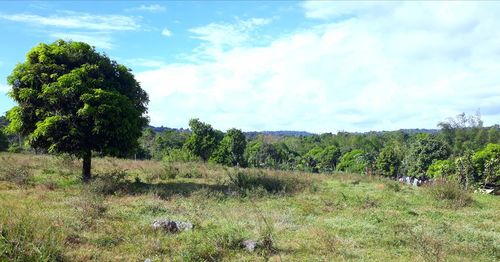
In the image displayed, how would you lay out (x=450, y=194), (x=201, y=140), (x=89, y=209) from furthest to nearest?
(x=201, y=140), (x=450, y=194), (x=89, y=209)

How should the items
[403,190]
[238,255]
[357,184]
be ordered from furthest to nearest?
[357,184], [403,190], [238,255]

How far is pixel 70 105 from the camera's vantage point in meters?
17.7

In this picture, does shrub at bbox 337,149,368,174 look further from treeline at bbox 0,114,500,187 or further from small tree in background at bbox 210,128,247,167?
small tree in background at bbox 210,128,247,167

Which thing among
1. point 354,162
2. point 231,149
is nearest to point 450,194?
point 231,149

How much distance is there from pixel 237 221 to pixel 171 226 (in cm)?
241

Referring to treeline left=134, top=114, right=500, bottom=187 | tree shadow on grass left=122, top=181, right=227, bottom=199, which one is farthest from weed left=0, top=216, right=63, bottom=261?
treeline left=134, top=114, right=500, bottom=187

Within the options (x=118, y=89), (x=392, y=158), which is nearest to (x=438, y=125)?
(x=392, y=158)

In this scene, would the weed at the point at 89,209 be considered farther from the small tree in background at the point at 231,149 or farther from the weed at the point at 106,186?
the small tree in background at the point at 231,149

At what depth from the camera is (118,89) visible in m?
19.2

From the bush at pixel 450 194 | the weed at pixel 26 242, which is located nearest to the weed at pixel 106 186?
the weed at pixel 26 242

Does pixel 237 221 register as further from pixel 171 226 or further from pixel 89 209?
pixel 89 209

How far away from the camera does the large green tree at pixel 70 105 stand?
17156 millimetres

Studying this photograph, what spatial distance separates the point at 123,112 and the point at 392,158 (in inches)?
2206

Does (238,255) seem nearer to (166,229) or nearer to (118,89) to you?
(166,229)
